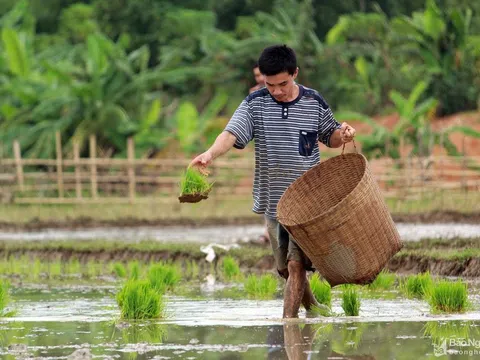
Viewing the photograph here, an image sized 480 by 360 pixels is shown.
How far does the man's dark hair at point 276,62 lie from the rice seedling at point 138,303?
1.36 meters

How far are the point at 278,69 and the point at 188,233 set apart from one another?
1022 cm

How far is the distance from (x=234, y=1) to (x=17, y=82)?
29.1 feet

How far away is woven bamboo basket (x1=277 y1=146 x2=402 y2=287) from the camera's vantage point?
581 cm

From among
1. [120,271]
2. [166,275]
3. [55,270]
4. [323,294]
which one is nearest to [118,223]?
[55,270]

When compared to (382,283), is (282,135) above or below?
above

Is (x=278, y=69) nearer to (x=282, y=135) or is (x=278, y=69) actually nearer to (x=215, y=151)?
(x=282, y=135)

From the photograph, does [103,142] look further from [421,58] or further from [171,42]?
[421,58]

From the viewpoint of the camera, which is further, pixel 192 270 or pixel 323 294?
pixel 192 270

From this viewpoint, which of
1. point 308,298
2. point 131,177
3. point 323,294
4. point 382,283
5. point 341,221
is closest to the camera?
point 341,221

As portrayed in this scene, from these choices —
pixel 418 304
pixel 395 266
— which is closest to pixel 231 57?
pixel 395 266

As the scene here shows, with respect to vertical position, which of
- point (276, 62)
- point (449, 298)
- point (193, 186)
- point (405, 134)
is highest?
point (405, 134)

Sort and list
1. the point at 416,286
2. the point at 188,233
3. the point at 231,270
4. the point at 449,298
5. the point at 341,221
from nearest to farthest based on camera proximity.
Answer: the point at 341,221 < the point at 449,298 < the point at 416,286 < the point at 231,270 < the point at 188,233

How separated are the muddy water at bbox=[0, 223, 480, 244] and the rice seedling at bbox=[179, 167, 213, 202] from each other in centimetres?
713

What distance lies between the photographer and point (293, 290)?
20.4 ft
